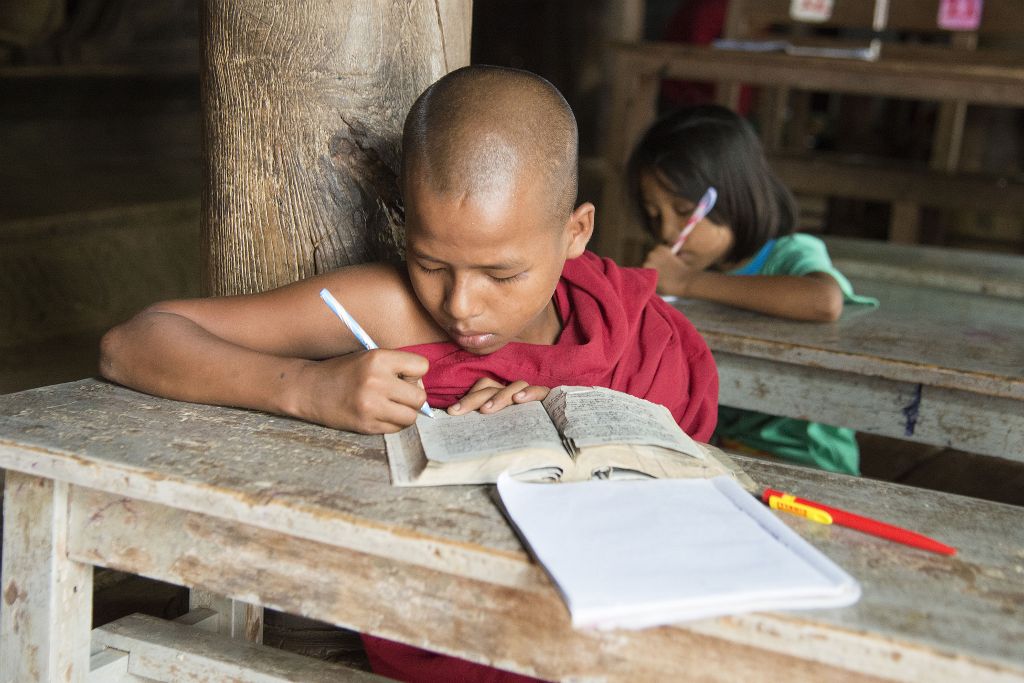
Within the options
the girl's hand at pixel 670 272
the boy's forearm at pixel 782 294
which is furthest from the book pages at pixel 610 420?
the girl's hand at pixel 670 272

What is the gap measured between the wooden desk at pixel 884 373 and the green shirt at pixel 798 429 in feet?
0.82

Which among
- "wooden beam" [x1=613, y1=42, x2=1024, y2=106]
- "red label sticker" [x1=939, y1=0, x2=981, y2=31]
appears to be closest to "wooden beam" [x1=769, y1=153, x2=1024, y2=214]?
"red label sticker" [x1=939, y1=0, x2=981, y2=31]

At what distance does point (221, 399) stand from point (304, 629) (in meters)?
0.59

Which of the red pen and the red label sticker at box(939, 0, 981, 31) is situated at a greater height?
the red label sticker at box(939, 0, 981, 31)

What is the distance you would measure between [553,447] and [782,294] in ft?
4.17

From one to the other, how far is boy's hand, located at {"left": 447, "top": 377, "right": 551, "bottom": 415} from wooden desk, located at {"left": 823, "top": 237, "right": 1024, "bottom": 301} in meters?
2.06

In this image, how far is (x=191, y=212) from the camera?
13.1 feet

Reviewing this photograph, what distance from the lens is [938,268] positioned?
3.24 m

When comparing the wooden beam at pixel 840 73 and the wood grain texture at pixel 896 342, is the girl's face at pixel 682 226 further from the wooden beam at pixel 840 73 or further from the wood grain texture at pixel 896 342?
the wooden beam at pixel 840 73

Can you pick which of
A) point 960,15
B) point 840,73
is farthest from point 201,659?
point 960,15

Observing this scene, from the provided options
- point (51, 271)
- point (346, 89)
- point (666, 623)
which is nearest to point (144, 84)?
point (51, 271)

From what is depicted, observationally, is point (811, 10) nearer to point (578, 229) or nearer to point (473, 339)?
point (578, 229)

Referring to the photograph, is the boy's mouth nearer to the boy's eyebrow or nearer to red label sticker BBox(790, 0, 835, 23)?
the boy's eyebrow

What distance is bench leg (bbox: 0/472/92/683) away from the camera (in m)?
1.23
